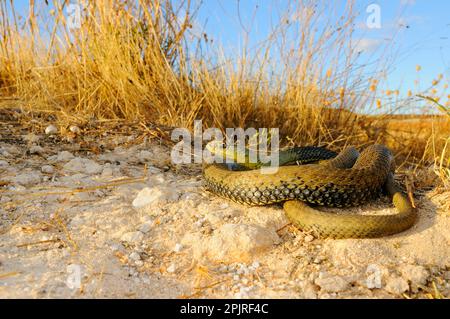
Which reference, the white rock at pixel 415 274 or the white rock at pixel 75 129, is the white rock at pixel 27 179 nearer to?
the white rock at pixel 75 129

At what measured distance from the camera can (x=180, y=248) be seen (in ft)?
9.76

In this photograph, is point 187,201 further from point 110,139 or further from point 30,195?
point 110,139

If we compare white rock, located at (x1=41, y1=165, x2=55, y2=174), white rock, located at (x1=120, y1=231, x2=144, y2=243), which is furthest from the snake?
white rock, located at (x1=41, y1=165, x2=55, y2=174)

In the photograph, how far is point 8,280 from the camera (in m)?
2.53

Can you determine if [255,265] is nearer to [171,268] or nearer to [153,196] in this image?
[171,268]

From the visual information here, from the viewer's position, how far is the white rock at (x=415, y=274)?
2576 millimetres

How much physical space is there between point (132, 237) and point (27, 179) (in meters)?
1.56

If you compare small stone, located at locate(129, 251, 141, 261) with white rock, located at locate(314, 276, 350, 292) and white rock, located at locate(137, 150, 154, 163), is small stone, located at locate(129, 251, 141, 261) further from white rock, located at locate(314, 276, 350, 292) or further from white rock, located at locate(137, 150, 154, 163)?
white rock, located at locate(137, 150, 154, 163)

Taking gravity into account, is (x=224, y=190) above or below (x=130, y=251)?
above

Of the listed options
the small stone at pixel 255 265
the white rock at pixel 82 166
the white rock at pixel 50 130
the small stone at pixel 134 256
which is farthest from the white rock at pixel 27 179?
the small stone at pixel 255 265

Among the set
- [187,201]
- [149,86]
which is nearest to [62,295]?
[187,201]

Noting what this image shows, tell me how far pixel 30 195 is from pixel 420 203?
337cm

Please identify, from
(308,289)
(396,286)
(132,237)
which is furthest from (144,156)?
(396,286)

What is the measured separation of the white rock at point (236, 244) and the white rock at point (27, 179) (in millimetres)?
1972
